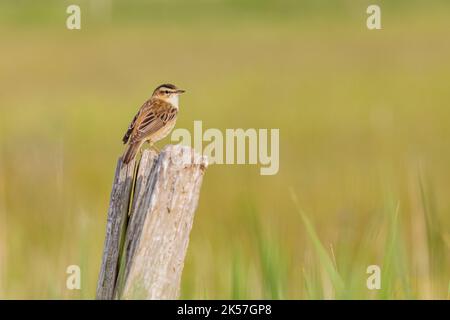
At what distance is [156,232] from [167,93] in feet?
12.8

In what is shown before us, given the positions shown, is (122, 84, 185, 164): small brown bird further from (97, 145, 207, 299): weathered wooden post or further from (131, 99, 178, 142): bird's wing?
(97, 145, 207, 299): weathered wooden post

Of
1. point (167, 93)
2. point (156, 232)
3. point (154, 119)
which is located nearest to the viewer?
point (156, 232)

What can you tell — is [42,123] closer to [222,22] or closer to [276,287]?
[276,287]

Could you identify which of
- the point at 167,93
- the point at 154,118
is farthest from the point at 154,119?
the point at 167,93

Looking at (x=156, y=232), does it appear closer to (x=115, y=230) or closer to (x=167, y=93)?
(x=115, y=230)

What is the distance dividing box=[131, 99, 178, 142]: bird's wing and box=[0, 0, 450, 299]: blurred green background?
0.79m

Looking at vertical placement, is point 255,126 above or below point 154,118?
above

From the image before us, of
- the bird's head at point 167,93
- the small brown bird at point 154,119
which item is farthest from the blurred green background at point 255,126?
the bird's head at point 167,93

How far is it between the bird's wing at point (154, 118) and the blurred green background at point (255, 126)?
2.61 feet

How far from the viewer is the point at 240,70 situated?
3553 centimetres

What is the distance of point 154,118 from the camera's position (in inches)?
317

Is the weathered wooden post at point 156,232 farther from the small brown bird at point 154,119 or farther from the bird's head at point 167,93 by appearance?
the bird's head at point 167,93

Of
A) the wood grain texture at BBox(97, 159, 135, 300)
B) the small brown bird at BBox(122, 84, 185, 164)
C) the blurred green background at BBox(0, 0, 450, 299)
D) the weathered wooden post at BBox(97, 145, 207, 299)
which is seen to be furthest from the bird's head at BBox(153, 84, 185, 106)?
the weathered wooden post at BBox(97, 145, 207, 299)

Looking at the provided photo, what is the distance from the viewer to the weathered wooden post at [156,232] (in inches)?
187
